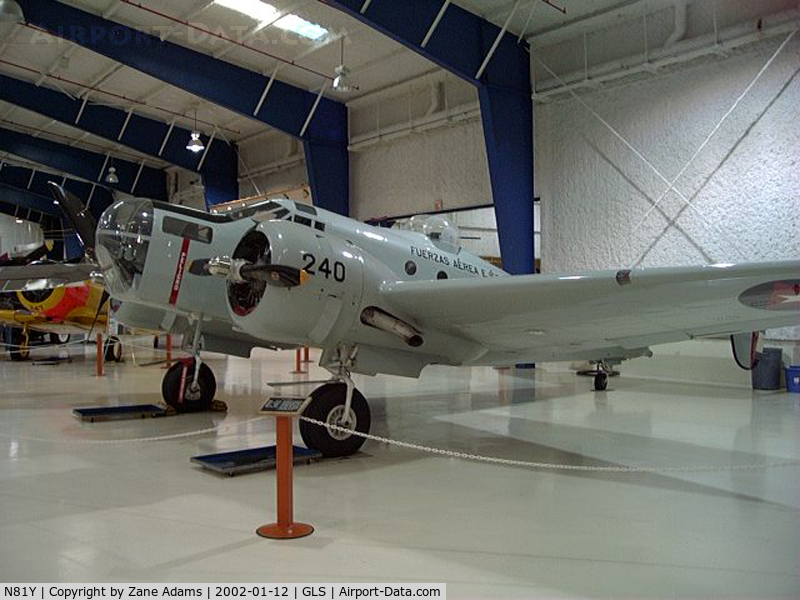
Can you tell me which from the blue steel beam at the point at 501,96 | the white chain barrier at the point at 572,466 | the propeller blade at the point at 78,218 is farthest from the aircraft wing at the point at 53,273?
the blue steel beam at the point at 501,96


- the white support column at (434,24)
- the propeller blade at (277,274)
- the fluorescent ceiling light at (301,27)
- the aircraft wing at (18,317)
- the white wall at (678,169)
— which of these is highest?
the fluorescent ceiling light at (301,27)

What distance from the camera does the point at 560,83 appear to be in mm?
13531

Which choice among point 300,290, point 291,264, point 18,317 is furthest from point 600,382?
point 18,317

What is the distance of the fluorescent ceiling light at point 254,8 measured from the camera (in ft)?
42.5

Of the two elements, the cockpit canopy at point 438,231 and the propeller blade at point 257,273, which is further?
the cockpit canopy at point 438,231

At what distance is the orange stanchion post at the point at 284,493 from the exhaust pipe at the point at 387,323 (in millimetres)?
2242

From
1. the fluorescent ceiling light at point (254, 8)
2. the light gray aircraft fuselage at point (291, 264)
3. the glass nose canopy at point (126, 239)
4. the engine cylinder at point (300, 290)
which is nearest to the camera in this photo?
the engine cylinder at point (300, 290)

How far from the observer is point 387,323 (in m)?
5.96

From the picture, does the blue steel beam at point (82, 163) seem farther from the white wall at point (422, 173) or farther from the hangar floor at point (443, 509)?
the hangar floor at point (443, 509)

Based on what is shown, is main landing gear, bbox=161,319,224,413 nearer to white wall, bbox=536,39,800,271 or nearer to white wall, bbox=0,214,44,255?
white wall, bbox=536,39,800,271

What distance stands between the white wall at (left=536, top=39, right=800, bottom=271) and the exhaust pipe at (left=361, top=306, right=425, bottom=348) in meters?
7.70

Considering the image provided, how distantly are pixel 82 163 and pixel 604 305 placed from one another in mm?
25134

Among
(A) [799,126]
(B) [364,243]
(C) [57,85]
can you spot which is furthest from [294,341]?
(C) [57,85]

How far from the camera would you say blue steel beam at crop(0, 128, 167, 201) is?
78.0 feet
